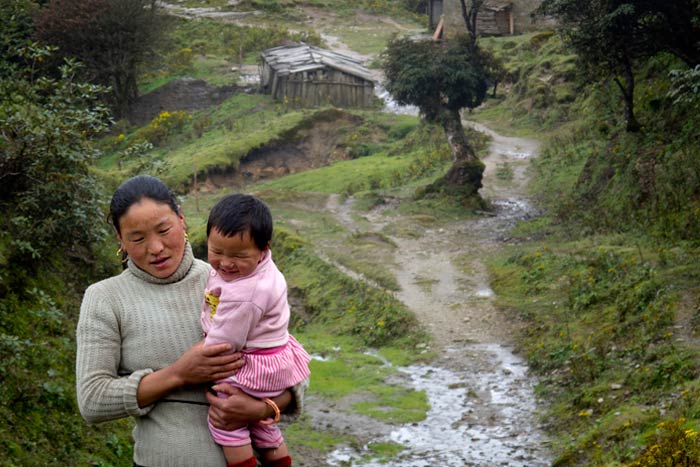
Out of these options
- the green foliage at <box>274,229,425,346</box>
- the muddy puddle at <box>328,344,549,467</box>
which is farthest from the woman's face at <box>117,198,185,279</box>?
the green foliage at <box>274,229,425,346</box>

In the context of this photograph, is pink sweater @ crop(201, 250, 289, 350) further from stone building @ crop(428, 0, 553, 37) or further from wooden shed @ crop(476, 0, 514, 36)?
wooden shed @ crop(476, 0, 514, 36)

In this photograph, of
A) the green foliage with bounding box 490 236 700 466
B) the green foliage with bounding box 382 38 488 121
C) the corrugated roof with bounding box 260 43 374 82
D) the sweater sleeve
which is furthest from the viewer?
the corrugated roof with bounding box 260 43 374 82

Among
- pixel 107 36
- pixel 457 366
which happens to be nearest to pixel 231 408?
pixel 457 366

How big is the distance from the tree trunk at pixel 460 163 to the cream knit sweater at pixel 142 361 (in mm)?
19046

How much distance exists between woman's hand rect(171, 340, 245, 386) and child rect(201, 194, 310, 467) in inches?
2.6

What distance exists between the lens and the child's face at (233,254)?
3203mm

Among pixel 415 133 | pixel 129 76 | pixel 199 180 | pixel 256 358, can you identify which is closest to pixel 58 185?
pixel 256 358

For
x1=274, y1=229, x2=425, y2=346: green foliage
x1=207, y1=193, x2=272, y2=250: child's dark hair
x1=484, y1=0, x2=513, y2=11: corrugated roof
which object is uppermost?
x1=484, y1=0, x2=513, y2=11: corrugated roof

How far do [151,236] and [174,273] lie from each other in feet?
0.58

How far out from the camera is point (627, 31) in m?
15.6

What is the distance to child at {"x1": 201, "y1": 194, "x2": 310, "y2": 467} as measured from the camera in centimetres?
315

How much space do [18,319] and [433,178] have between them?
18.7 metres

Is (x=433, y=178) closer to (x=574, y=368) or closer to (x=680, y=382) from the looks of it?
(x=574, y=368)

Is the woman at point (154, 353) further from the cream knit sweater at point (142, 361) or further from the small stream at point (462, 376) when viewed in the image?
the small stream at point (462, 376)
